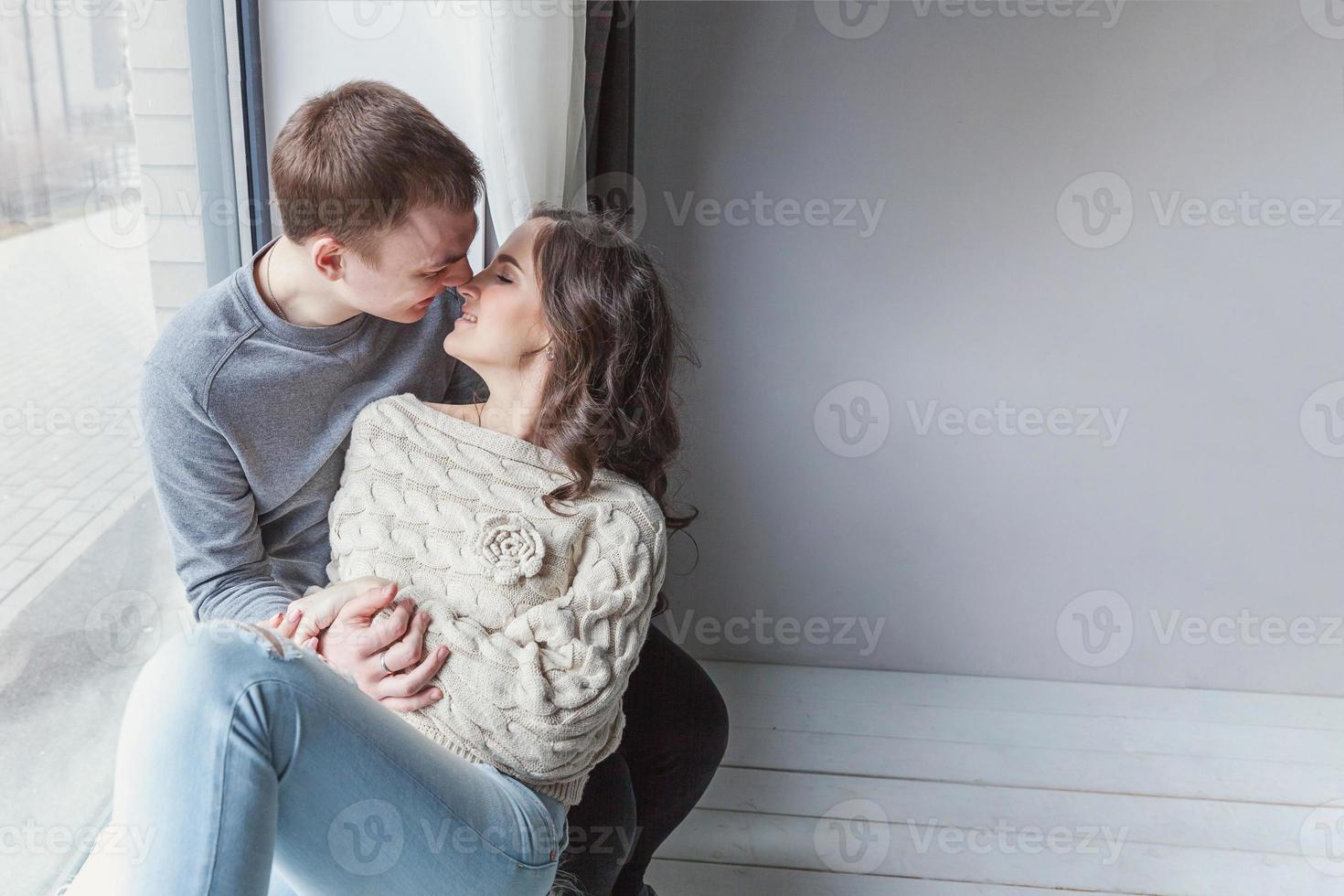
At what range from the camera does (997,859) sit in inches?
73.2

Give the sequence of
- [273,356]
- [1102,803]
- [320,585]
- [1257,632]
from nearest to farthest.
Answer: [273,356] → [320,585] → [1102,803] → [1257,632]

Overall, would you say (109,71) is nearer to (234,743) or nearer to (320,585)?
(320,585)

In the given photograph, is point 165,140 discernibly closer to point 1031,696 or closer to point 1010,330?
point 1010,330

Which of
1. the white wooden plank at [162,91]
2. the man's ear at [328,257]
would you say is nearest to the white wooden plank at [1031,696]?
the man's ear at [328,257]

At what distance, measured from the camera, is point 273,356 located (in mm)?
1250

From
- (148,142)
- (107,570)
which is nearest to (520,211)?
(148,142)

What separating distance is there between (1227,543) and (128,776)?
88.0 inches

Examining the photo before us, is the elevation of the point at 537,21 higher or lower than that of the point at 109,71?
higher
